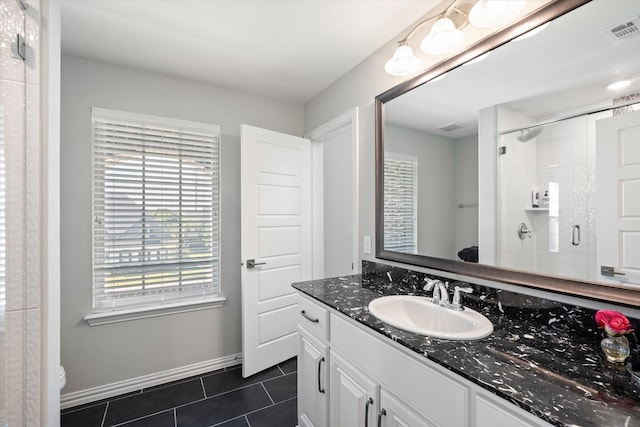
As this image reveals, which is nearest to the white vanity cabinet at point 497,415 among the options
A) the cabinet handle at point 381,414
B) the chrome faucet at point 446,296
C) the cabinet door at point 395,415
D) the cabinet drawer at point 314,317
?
the cabinet door at point 395,415

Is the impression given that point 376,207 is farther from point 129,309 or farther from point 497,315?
point 129,309

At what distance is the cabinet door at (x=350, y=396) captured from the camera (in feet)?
3.55

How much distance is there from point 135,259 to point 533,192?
2569mm

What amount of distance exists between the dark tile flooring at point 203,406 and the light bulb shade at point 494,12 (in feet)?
7.87

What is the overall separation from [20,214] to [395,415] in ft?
4.64

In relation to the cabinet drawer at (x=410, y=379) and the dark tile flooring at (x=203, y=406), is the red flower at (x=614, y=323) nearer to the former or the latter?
the cabinet drawer at (x=410, y=379)

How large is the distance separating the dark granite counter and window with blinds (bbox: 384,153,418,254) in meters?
0.50

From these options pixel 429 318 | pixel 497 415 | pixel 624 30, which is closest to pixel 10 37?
pixel 497 415

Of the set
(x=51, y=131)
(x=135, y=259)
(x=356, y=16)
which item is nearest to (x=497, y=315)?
(x=356, y=16)

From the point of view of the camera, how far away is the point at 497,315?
118cm

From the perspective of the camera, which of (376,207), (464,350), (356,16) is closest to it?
(464,350)

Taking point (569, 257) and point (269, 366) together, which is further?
point (269, 366)

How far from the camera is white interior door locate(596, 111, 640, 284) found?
2.89 ft

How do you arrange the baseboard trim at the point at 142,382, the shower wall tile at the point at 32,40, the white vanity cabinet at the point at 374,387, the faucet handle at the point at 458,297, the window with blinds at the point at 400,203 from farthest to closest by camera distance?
the baseboard trim at the point at 142,382 < the window with blinds at the point at 400,203 < the faucet handle at the point at 458,297 < the shower wall tile at the point at 32,40 < the white vanity cabinet at the point at 374,387
